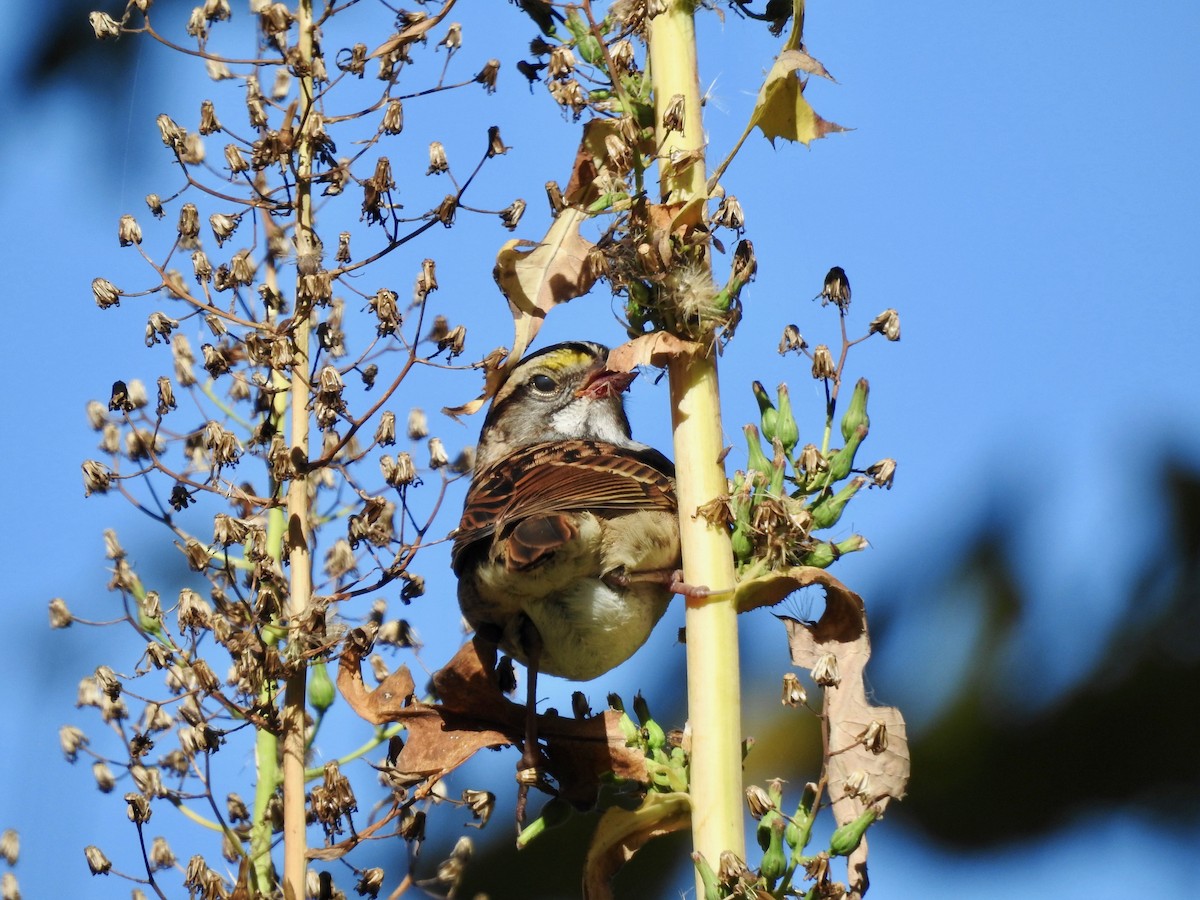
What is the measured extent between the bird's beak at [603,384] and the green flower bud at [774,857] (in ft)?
7.35

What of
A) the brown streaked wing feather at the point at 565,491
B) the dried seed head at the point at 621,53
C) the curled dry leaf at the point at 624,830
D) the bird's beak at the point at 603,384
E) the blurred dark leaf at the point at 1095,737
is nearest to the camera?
the curled dry leaf at the point at 624,830

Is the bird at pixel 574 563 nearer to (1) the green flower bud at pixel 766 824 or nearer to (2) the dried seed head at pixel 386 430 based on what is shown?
(2) the dried seed head at pixel 386 430

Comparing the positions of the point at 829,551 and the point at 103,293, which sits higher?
the point at 103,293

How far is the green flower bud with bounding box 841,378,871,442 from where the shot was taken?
3.33 meters

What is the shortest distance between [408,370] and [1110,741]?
2999mm

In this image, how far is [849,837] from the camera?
3.00 metres

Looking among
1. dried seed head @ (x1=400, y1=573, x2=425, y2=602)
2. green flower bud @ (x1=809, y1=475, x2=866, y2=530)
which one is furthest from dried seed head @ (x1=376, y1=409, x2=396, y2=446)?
green flower bud @ (x1=809, y1=475, x2=866, y2=530)

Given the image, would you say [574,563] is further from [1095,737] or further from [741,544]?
[1095,737]

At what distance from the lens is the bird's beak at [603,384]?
16.8 ft

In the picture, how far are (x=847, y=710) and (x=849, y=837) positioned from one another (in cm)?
30

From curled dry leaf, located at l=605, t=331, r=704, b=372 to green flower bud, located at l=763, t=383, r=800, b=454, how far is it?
0.68 feet

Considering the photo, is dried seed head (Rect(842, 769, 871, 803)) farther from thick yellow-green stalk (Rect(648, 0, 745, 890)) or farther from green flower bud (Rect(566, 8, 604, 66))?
green flower bud (Rect(566, 8, 604, 66))

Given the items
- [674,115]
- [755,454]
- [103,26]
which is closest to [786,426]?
[755,454]

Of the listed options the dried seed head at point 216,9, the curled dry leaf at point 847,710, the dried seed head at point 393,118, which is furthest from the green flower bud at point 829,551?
the dried seed head at point 216,9
